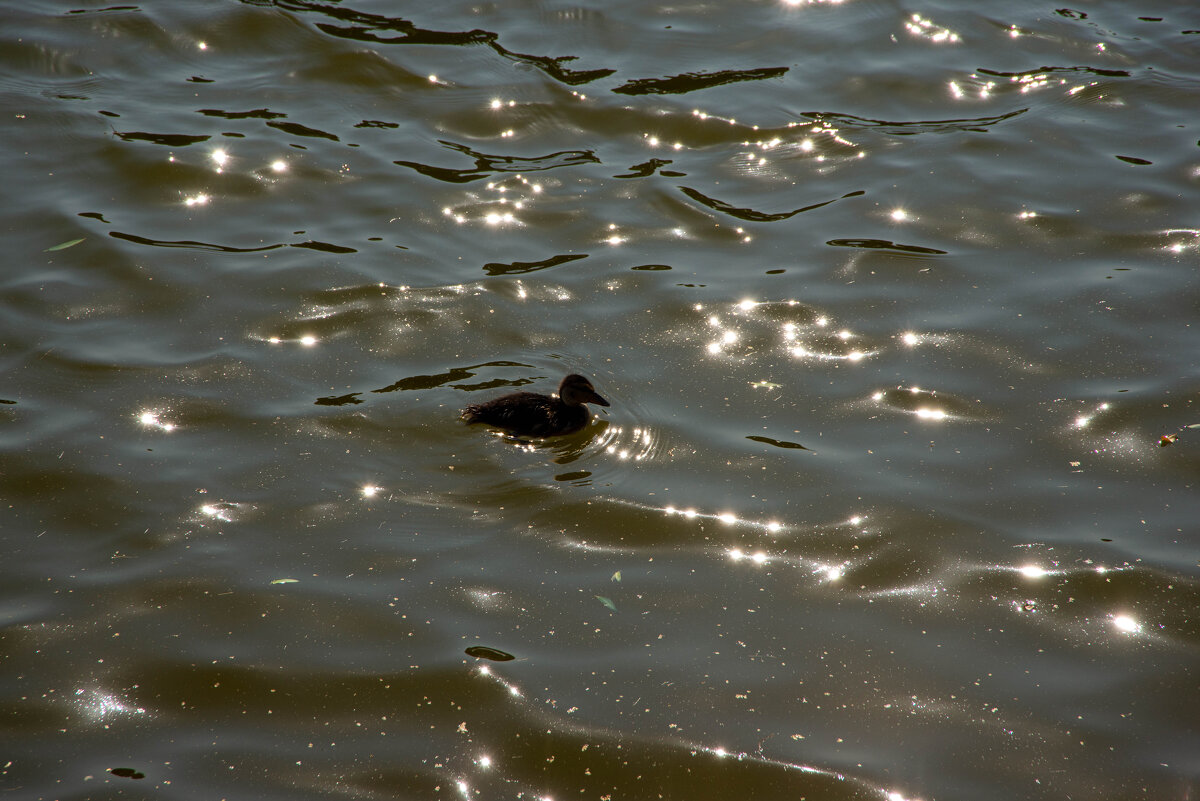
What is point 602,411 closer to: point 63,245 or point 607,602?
point 607,602

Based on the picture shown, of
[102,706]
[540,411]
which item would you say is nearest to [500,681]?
[102,706]

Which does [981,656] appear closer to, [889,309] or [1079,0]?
[889,309]

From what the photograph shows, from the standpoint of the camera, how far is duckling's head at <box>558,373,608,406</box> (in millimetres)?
5910

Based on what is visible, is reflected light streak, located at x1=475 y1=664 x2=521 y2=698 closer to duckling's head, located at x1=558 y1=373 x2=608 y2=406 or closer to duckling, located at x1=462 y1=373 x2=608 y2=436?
duckling, located at x1=462 y1=373 x2=608 y2=436

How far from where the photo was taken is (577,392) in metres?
5.93

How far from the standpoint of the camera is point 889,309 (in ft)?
→ 22.2

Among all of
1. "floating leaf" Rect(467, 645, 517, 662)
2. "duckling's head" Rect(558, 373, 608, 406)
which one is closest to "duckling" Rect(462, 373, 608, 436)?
"duckling's head" Rect(558, 373, 608, 406)

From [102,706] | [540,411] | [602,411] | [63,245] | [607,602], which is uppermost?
[63,245]

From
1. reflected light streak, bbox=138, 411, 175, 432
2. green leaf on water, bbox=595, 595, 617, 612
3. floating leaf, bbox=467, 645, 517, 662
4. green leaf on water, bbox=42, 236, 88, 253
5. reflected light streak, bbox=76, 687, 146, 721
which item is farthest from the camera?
green leaf on water, bbox=42, 236, 88, 253

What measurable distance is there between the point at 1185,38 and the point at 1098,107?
1780 millimetres

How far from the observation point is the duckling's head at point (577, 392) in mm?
5910

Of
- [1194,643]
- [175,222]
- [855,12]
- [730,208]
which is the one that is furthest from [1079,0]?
[175,222]

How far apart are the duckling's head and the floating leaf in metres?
1.83

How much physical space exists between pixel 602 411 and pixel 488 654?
199 centimetres
